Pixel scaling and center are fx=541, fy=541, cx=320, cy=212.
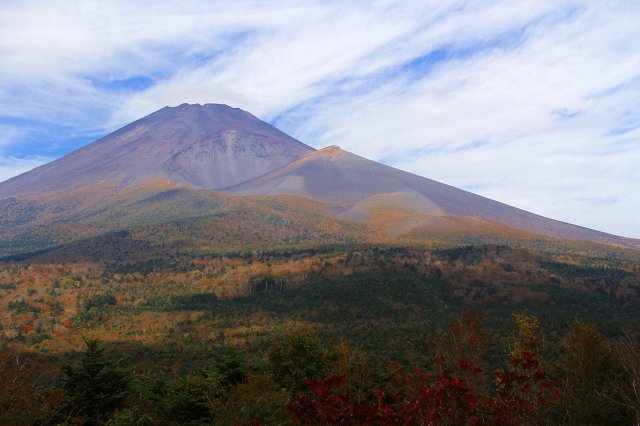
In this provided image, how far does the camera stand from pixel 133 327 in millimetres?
57031

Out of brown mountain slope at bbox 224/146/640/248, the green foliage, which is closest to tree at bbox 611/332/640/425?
the green foliage

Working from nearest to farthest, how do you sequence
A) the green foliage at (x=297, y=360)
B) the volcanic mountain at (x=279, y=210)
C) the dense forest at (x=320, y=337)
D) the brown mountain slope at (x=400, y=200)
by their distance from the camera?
the dense forest at (x=320, y=337) → the green foliage at (x=297, y=360) → the volcanic mountain at (x=279, y=210) → the brown mountain slope at (x=400, y=200)

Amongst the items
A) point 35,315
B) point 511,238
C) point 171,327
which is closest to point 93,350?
point 171,327

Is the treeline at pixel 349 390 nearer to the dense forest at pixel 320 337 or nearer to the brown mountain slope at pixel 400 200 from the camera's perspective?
the dense forest at pixel 320 337

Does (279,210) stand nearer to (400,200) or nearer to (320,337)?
(400,200)

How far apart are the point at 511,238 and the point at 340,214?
51.9 meters

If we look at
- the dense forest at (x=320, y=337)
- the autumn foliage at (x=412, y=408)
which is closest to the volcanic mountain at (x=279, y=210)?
the dense forest at (x=320, y=337)

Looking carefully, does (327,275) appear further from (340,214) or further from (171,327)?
(340,214)

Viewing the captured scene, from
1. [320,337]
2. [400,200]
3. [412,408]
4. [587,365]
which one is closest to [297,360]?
[587,365]

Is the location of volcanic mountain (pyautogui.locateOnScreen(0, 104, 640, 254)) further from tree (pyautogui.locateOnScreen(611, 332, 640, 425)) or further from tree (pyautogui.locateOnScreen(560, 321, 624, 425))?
tree (pyautogui.locateOnScreen(611, 332, 640, 425))

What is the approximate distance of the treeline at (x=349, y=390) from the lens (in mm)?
8352

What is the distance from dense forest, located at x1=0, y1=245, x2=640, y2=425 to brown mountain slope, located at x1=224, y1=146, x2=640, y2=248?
7115 cm

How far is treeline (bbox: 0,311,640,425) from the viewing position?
835 centimetres

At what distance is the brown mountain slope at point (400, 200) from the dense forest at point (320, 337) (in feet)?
233
